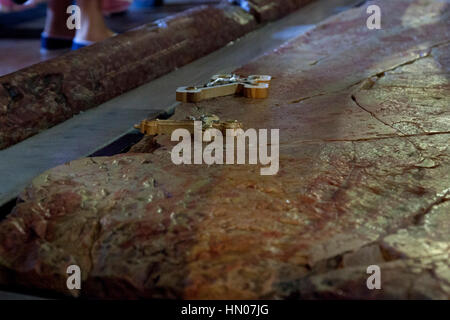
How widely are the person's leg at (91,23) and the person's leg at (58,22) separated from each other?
0.87 feet

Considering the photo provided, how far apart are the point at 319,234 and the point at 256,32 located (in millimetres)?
2473

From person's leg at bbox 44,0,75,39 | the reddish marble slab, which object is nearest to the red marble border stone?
the reddish marble slab

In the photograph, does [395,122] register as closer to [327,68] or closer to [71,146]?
[327,68]

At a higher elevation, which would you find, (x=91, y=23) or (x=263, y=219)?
(x=91, y=23)

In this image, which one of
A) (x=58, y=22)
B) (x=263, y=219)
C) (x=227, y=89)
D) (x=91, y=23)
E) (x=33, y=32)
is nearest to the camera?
(x=263, y=219)

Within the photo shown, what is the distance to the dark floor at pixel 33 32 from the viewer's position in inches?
120

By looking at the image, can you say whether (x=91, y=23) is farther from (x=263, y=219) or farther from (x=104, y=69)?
(x=263, y=219)

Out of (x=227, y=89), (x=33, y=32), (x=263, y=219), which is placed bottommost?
(x=263, y=219)

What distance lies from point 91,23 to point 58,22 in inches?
15.1

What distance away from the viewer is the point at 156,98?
7.48 feet

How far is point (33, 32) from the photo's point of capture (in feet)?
12.9

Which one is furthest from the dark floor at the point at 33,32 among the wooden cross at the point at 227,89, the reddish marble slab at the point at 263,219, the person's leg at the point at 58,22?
the reddish marble slab at the point at 263,219

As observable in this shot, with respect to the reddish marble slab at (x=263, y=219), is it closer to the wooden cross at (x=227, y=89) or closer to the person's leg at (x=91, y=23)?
the wooden cross at (x=227, y=89)

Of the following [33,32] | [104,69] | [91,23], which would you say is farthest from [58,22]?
[104,69]
